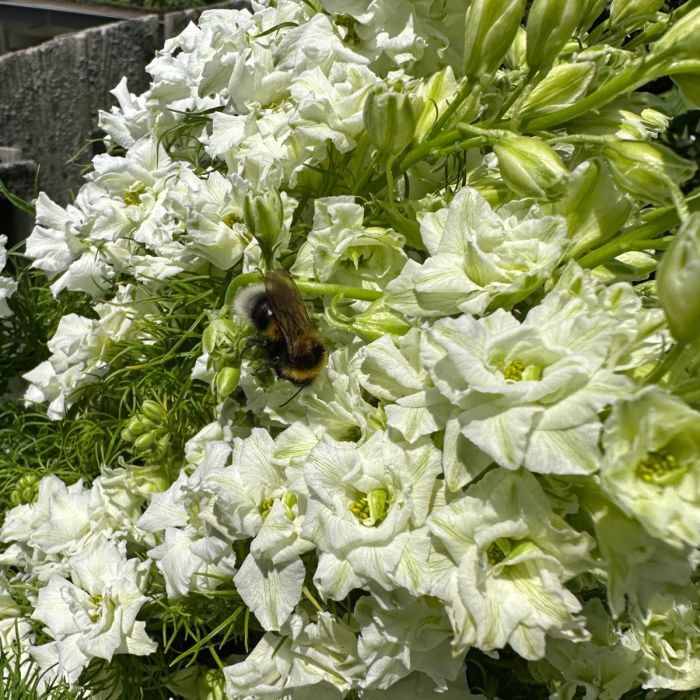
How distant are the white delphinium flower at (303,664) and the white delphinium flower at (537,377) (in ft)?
0.72

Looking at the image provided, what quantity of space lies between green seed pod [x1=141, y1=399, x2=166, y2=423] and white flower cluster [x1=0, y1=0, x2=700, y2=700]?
1 centimetres

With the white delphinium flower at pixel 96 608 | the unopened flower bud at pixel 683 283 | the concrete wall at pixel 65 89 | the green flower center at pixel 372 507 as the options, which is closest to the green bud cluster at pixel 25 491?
the white delphinium flower at pixel 96 608

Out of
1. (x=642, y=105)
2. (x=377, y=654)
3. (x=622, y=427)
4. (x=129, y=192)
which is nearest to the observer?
(x=622, y=427)

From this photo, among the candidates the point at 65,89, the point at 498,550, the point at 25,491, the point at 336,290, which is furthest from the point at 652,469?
the point at 65,89

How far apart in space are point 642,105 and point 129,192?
48cm

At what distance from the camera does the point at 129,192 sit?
764mm

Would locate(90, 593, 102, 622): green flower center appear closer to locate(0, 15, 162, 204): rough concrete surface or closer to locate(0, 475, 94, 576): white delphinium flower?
locate(0, 475, 94, 576): white delphinium flower

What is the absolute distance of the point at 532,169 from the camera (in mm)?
459

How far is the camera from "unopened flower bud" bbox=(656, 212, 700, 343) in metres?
0.36

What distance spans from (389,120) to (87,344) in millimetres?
403

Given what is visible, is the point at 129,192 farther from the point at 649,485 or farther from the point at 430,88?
the point at 649,485

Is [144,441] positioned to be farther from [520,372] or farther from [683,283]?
[683,283]

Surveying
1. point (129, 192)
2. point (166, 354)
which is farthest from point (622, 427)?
point (129, 192)

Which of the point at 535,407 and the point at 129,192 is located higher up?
the point at 535,407
